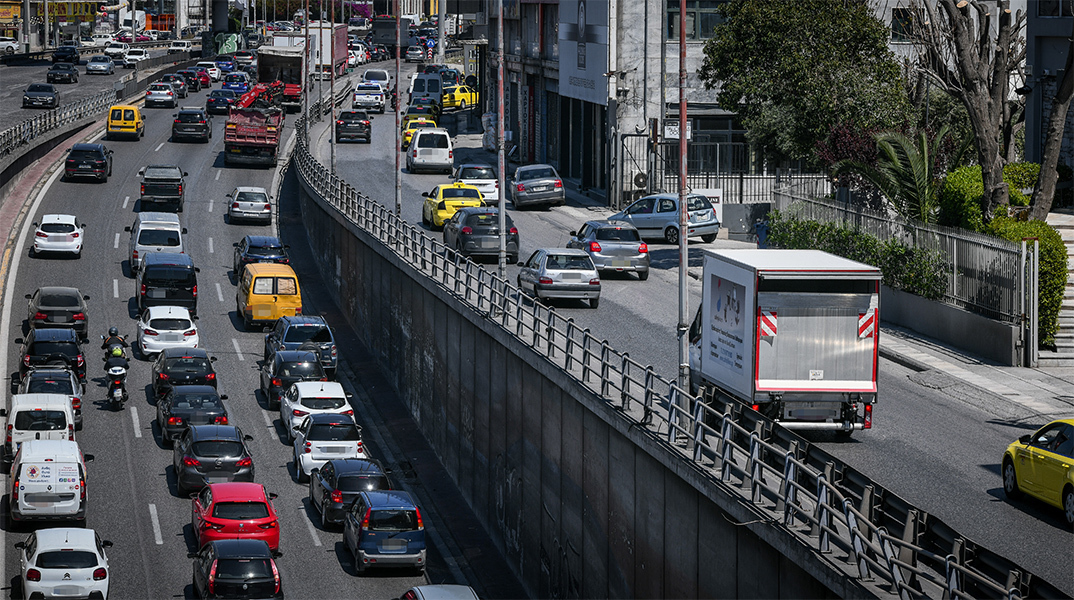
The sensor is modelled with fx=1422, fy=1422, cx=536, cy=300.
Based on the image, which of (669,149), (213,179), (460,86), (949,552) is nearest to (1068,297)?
(949,552)

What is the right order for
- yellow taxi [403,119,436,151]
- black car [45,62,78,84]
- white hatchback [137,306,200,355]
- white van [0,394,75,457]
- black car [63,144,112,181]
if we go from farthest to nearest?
black car [45,62,78,84]
yellow taxi [403,119,436,151]
black car [63,144,112,181]
white hatchback [137,306,200,355]
white van [0,394,75,457]

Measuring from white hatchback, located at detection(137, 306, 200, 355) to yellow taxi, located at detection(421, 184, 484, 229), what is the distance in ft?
36.9

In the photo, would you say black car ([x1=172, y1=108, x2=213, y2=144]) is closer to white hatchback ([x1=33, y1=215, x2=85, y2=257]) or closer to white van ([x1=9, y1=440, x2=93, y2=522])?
white hatchback ([x1=33, y1=215, x2=85, y2=257])

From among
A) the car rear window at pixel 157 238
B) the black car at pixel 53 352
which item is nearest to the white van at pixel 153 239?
the car rear window at pixel 157 238

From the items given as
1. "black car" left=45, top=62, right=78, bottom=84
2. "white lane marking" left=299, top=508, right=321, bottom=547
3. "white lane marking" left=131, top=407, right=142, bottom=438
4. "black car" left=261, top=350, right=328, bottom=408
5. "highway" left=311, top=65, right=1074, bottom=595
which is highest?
"black car" left=45, top=62, right=78, bottom=84

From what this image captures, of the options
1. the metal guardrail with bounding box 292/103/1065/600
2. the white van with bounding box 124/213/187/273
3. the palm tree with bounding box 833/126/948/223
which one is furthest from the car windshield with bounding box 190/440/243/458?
the white van with bounding box 124/213/187/273

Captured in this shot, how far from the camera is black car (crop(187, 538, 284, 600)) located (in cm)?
2830

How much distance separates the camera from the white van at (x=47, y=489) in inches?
1293

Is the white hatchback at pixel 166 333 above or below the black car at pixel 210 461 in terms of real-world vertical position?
above

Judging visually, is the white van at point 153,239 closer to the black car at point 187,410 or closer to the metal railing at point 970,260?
the black car at point 187,410

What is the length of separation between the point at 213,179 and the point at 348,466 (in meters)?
39.8

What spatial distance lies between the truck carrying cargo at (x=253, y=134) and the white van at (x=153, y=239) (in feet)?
56.6

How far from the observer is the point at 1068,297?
34.0 meters

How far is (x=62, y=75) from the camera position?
111875mm
